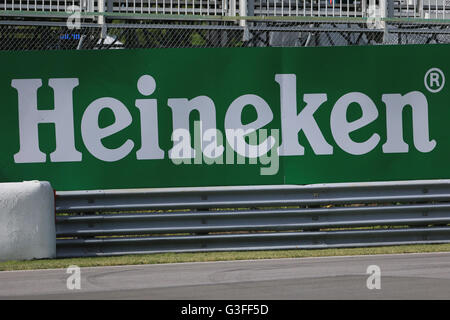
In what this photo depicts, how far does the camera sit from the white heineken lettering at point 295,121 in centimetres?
1081

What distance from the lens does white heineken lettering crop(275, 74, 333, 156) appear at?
10.8 m

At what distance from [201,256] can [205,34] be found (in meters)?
3.79

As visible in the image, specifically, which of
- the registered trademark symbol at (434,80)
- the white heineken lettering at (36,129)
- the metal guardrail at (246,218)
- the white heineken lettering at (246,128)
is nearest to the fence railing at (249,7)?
the white heineken lettering at (36,129)

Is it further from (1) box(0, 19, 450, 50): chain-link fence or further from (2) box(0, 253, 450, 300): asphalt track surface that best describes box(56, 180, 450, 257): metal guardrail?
(1) box(0, 19, 450, 50): chain-link fence

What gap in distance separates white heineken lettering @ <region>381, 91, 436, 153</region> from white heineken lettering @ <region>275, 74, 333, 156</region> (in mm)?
742

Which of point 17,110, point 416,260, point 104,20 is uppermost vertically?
point 104,20

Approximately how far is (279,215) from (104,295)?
350cm

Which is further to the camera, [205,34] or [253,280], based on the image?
[205,34]

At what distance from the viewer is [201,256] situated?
10.2 metres

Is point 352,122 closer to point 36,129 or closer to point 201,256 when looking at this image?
point 201,256

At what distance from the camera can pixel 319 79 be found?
35.8 feet

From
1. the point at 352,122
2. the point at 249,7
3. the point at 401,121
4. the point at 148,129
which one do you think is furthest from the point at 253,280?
the point at 249,7

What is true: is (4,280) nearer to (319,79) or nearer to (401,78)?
(319,79)
